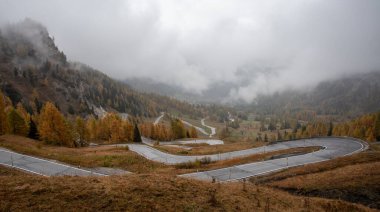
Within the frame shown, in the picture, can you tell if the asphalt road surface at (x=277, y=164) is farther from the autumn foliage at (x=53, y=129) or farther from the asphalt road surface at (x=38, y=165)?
the autumn foliage at (x=53, y=129)

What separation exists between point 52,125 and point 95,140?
148 ft

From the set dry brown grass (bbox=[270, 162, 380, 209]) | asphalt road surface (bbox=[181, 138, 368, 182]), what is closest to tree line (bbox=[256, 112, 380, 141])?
asphalt road surface (bbox=[181, 138, 368, 182])

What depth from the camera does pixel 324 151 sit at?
56094 mm

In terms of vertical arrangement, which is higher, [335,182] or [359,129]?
[359,129]

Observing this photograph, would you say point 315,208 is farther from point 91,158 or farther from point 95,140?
point 95,140

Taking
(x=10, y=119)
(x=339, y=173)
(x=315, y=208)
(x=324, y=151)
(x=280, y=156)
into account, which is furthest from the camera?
(x=10, y=119)

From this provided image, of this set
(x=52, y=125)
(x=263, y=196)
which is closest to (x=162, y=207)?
(x=263, y=196)

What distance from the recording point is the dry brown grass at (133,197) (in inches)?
598

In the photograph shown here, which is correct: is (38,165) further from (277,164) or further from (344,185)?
(344,185)

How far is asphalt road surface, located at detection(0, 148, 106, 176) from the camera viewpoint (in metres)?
36.3

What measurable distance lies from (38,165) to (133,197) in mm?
28245

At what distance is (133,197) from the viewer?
16453mm

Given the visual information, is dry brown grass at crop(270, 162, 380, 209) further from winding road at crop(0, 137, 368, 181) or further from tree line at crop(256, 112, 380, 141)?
tree line at crop(256, 112, 380, 141)

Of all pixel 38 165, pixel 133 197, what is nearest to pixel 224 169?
pixel 38 165
